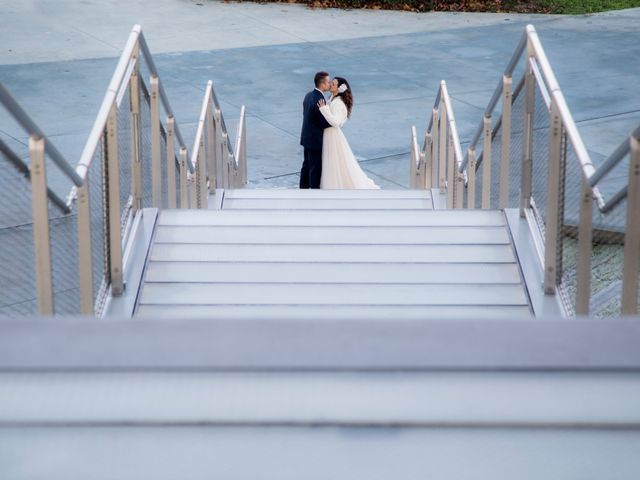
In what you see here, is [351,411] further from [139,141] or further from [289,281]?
[139,141]

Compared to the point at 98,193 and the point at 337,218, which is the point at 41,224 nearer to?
the point at 98,193

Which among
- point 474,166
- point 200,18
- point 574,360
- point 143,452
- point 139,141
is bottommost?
point 200,18

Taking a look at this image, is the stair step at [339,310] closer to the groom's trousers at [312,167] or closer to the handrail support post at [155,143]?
the handrail support post at [155,143]

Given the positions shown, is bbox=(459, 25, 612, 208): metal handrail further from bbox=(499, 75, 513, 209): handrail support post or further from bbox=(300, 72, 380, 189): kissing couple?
bbox=(300, 72, 380, 189): kissing couple

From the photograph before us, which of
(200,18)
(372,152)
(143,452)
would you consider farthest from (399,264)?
(200,18)

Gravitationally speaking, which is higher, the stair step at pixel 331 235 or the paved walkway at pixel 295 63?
the stair step at pixel 331 235

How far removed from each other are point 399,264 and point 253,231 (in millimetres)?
884

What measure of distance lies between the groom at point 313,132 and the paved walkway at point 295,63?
38 centimetres

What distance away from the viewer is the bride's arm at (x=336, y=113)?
1062 cm

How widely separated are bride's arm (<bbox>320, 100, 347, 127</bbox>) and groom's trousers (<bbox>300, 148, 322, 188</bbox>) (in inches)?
15.7

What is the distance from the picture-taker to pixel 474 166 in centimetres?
710

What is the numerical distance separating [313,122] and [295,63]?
4510 mm

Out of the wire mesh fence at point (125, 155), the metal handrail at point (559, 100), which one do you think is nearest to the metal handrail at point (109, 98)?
the wire mesh fence at point (125, 155)

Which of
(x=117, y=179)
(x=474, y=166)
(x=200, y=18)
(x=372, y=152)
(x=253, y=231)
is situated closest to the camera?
(x=117, y=179)
